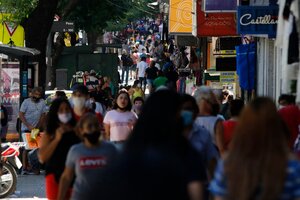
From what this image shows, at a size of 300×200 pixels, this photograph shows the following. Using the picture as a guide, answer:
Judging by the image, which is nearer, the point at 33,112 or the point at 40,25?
the point at 33,112

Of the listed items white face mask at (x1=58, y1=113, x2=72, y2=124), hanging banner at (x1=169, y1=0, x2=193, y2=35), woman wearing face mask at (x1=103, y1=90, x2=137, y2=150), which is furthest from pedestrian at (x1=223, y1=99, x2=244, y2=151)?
hanging banner at (x1=169, y1=0, x2=193, y2=35)

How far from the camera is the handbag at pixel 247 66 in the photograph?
2275cm

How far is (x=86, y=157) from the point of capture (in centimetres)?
1009

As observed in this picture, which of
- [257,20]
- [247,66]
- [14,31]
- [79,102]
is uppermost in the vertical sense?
[14,31]

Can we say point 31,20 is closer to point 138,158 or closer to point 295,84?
point 295,84

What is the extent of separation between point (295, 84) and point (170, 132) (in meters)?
5.90

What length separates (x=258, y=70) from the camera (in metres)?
22.8

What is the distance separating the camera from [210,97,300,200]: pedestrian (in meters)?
6.18

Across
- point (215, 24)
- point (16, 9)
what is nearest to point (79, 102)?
point (215, 24)

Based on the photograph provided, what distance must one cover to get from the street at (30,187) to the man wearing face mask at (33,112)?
96cm

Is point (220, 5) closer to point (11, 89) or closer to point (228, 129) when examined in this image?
point (11, 89)

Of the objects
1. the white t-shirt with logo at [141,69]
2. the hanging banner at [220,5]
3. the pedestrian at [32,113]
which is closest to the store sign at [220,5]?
the hanging banner at [220,5]

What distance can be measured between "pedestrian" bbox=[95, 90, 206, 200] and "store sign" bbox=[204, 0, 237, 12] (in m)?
16.1

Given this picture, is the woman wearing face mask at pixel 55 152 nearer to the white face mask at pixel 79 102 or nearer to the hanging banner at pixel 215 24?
the white face mask at pixel 79 102
